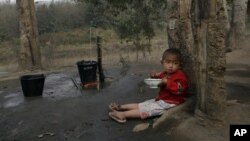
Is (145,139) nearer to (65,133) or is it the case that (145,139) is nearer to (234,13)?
(65,133)

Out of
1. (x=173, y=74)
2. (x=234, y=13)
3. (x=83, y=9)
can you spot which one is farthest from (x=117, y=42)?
(x=173, y=74)

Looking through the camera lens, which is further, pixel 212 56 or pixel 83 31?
pixel 83 31

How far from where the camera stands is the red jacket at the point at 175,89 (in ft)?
19.6

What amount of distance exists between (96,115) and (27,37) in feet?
31.6

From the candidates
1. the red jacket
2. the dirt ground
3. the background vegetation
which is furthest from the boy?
the background vegetation

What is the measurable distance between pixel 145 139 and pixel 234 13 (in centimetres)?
990

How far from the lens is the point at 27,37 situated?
15570 mm

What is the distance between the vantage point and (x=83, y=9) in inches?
1379

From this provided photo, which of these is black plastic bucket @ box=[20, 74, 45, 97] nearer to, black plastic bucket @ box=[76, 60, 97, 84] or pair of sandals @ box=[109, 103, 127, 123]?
black plastic bucket @ box=[76, 60, 97, 84]

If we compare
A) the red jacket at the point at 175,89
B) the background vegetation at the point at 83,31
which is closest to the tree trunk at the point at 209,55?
the red jacket at the point at 175,89

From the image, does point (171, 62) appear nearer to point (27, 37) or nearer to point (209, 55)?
point (209, 55)

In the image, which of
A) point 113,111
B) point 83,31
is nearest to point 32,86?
point 113,111

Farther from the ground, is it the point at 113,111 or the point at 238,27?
the point at 238,27

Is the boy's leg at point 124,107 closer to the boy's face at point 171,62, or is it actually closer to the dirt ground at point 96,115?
the dirt ground at point 96,115
